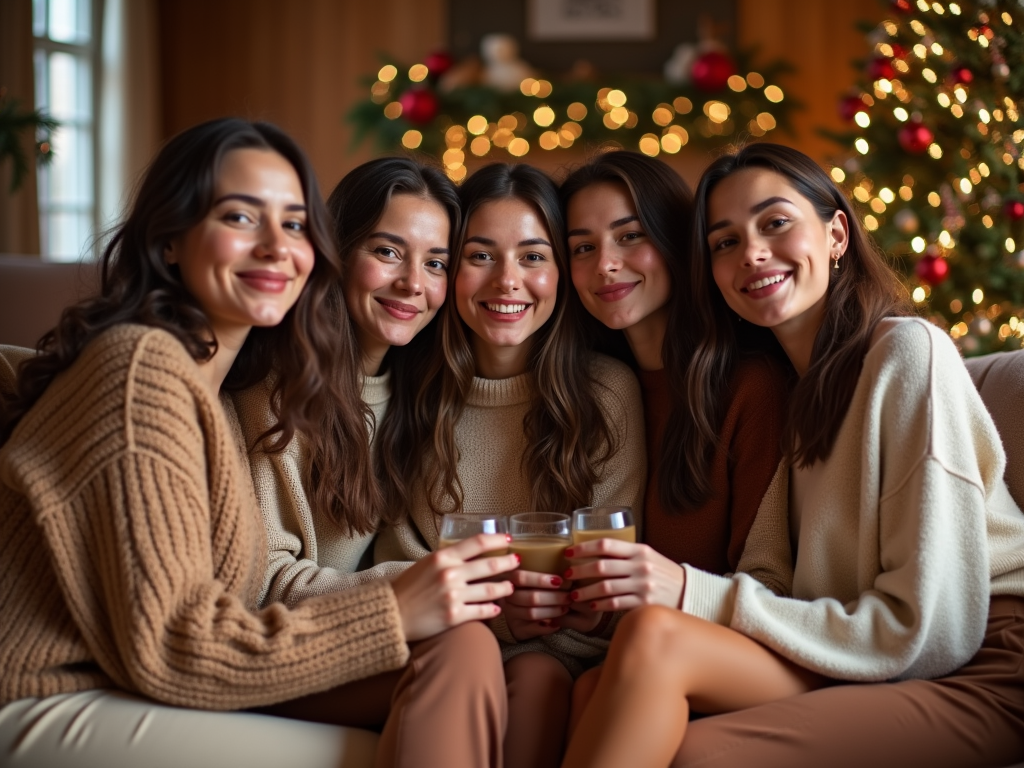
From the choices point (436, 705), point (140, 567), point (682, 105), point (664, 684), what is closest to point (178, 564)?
point (140, 567)

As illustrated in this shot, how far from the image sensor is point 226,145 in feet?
5.68

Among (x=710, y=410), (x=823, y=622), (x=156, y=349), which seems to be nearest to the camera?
(x=156, y=349)

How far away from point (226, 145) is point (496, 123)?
4305mm

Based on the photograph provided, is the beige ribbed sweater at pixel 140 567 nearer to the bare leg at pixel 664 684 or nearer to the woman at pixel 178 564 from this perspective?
the woman at pixel 178 564

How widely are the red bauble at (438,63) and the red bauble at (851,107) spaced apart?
2.63 meters

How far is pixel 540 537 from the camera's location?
1.74 metres

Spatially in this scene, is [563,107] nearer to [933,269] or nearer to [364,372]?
[933,269]

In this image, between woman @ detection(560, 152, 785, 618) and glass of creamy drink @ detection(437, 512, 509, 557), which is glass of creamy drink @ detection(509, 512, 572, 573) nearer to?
glass of creamy drink @ detection(437, 512, 509, 557)

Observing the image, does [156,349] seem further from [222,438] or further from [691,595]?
[691,595]

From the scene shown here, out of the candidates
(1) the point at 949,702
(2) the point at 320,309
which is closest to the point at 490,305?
(2) the point at 320,309

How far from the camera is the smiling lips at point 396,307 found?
7.20ft

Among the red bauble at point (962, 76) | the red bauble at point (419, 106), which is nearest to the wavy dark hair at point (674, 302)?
the red bauble at point (962, 76)

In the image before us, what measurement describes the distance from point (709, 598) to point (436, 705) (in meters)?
0.52

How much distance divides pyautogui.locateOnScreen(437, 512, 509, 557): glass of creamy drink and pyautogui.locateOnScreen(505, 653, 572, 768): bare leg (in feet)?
0.85
